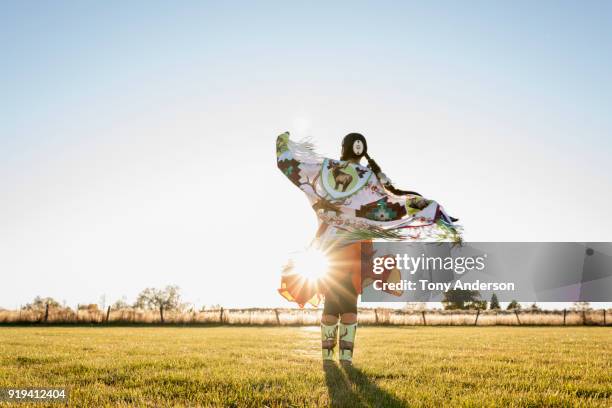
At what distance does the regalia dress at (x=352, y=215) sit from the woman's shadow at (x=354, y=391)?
1335 millimetres

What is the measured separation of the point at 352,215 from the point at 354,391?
105 inches

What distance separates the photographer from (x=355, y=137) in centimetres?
711

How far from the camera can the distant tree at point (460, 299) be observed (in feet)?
232

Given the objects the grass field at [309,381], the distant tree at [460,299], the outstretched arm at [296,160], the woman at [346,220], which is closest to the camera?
the grass field at [309,381]

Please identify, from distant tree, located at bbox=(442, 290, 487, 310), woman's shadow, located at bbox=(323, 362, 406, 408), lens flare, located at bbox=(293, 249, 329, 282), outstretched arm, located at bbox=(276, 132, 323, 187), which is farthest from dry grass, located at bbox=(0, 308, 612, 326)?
distant tree, located at bbox=(442, 290, 487, 310)

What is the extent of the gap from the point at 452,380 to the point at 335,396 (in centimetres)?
150

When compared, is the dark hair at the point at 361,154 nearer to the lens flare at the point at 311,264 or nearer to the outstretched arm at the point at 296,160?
the outstretched arm at the point at 296,160

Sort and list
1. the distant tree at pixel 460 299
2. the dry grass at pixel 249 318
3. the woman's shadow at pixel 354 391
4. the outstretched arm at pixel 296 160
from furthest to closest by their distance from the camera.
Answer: the distant tree at pixel 460 299 → the dry grass at pixel 249 318 → the outstretched arm at pixel 296 160 → the woman's shadow at pixel 354 391

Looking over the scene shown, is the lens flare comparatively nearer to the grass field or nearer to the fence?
the grass field

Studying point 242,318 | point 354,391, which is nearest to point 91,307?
point 242,318

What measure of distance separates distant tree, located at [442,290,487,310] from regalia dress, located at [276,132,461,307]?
6669 cm

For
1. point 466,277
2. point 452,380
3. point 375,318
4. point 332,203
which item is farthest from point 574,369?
point 375,318

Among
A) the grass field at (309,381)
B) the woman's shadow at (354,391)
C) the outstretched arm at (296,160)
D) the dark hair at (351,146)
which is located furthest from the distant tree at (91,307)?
the woman's shadow at (354,391)

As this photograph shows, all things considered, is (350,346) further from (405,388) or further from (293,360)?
(405,388)
